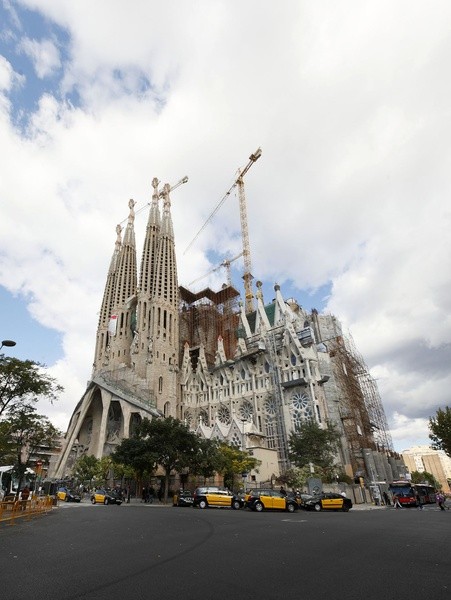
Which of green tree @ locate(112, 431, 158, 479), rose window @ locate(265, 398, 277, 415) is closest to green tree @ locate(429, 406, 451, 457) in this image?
rose window @ locate(265, 398, 277, 415)

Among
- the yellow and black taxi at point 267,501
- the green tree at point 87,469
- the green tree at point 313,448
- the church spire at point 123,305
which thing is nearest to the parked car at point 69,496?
the green tree at point 87,469

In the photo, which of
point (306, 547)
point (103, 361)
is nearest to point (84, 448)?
point (103, 361)

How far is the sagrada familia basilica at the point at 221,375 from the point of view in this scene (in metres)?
52.9

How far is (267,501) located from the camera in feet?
70.8

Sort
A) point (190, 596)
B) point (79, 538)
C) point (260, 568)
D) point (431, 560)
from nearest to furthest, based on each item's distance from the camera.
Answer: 1. point (190, 596)
2. point (260, 568)
3. point (431, 560)
4. point (79, 538)

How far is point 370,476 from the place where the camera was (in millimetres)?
50094

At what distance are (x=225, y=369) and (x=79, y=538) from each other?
181 ft

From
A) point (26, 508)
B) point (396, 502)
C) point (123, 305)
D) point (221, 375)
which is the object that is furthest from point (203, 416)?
point (26, 508)

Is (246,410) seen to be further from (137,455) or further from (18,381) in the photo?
(18,381)

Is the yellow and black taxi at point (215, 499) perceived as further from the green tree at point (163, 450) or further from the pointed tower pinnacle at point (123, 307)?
the pointed tower pinnacle at point (123, 307)

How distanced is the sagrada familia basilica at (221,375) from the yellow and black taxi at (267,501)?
66.3 feet

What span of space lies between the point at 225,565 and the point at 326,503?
1873cm

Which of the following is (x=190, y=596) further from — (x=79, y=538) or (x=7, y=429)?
(x=7, y=429)

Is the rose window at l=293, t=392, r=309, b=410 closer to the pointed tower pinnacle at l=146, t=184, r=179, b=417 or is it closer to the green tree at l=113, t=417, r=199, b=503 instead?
the pointed tower pinnacle at l=146, t=184, r=179, b=417
